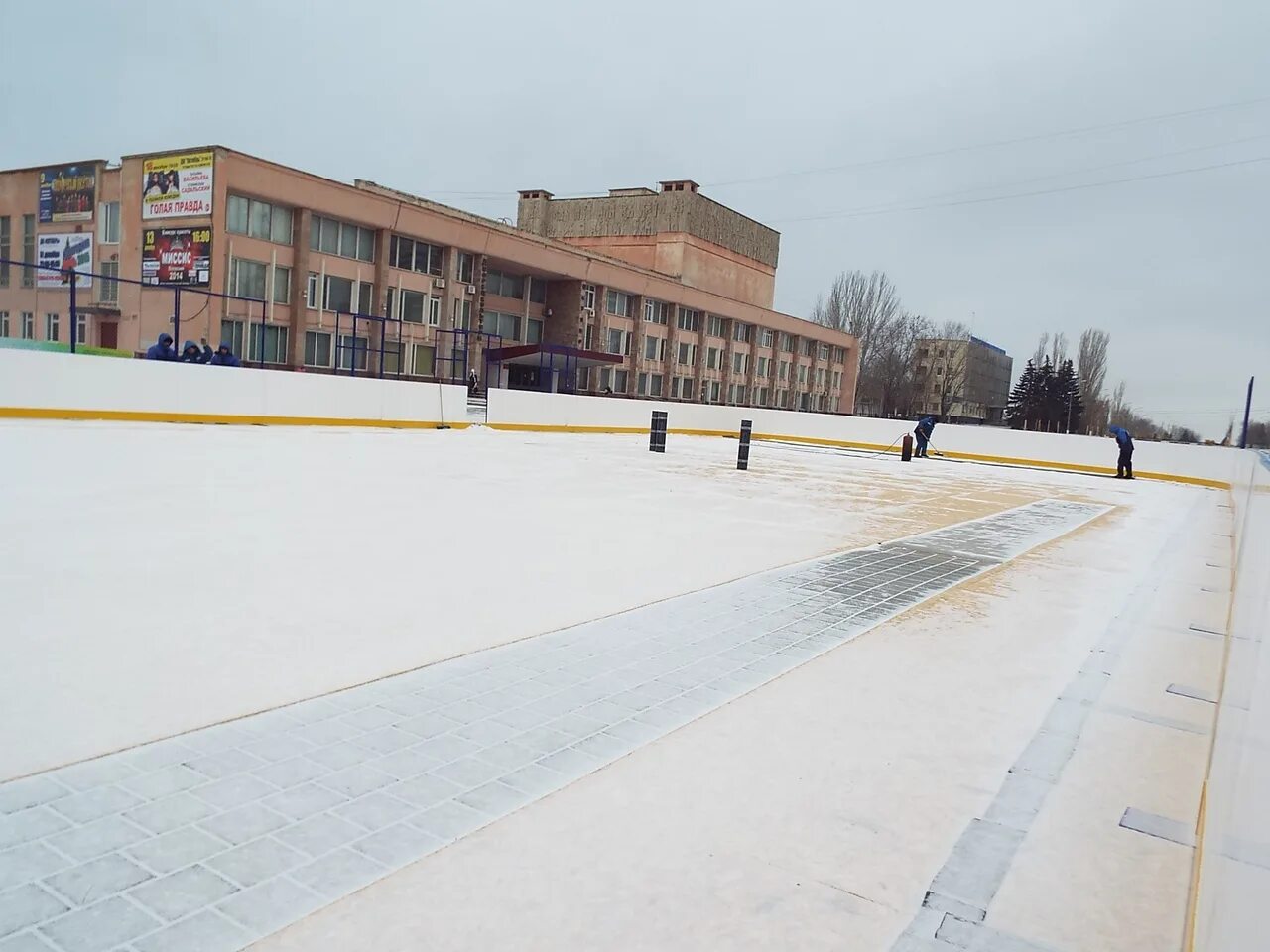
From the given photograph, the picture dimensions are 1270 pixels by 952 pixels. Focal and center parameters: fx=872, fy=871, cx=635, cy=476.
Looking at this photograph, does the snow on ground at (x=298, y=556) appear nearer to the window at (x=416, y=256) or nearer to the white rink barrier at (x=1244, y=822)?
the white rink barrier at (x=1244, y=822)

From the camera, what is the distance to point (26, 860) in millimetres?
2625

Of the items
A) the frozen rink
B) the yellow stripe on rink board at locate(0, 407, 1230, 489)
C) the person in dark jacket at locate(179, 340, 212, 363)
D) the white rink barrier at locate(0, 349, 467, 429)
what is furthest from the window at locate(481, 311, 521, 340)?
the frozen rink

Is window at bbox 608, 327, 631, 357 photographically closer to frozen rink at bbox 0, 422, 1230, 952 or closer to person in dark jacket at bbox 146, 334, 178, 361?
person in dark jacket at bbox 146, 334, 178, 361

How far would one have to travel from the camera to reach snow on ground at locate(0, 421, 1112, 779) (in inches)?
165

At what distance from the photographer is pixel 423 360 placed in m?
45.5

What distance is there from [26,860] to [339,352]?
38.7 m

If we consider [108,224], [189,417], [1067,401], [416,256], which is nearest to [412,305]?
[416,256]

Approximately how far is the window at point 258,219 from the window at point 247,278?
3.87ft

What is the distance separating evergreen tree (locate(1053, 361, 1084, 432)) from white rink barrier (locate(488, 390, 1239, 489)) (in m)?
66.5

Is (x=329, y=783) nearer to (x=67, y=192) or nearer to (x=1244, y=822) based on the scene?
(x=1244, y=822)

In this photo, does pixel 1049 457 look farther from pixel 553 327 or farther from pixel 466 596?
pixel 553 327

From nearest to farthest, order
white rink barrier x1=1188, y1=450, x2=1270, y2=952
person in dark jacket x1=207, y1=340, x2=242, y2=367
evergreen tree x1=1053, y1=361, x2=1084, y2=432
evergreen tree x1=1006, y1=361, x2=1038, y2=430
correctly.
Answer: white rink barrier x1=1188, y1=450, x2=1270, y2=952, person in dark jacket x1=207, y1=340, x2=242, y2=367, evergreen tree x1=1053, y1=361, x2=1084, y2=432, evergreen tree x1=1006, y1=361, x2=1038, y2=430

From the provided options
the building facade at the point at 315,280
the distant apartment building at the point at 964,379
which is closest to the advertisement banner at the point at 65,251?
the building facade at the point at 315,280

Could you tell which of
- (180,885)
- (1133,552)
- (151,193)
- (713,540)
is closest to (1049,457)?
(1133,552)
